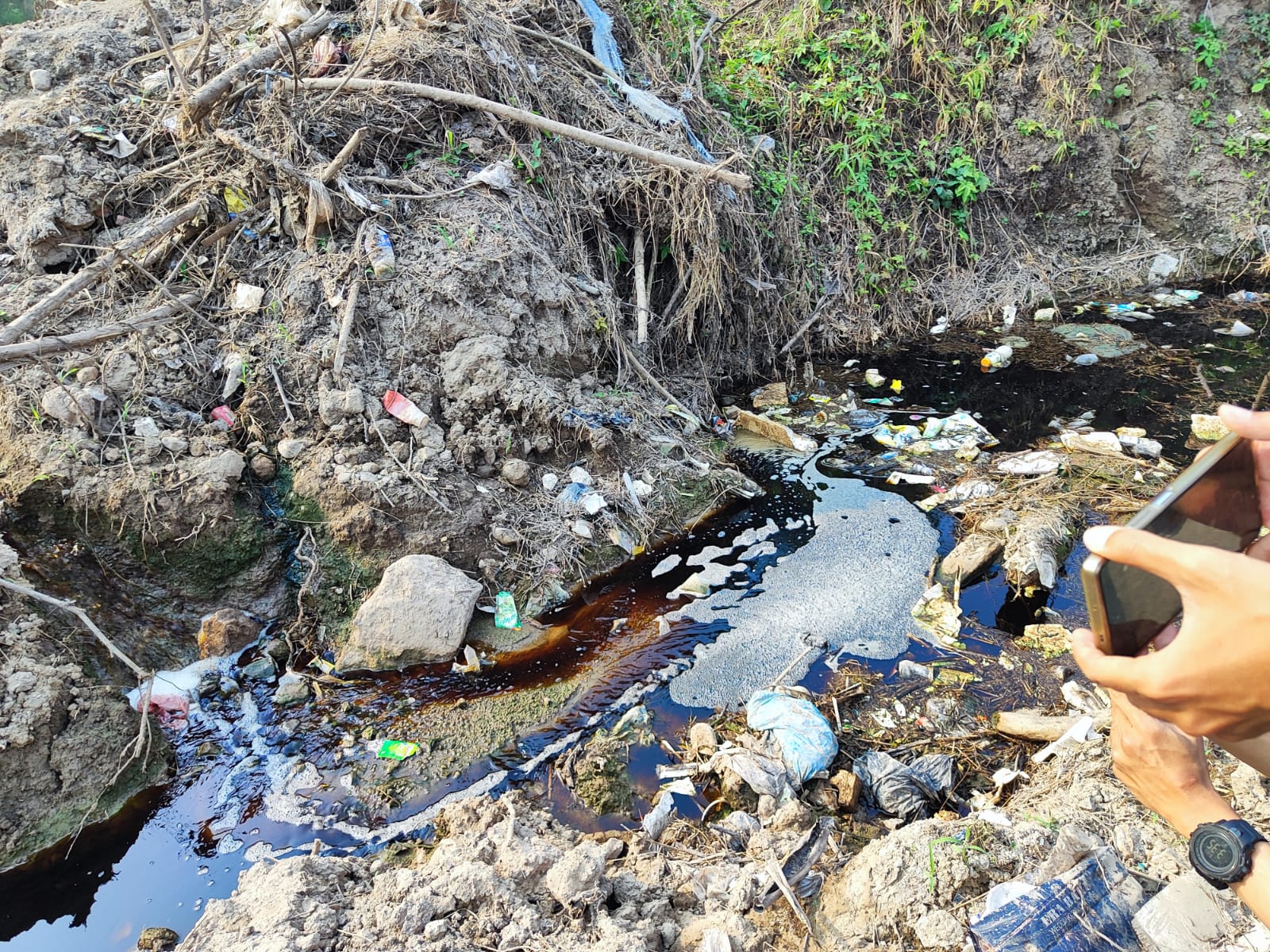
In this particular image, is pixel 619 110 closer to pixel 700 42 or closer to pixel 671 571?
pixel 700 42

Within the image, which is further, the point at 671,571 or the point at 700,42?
the point at 700,42

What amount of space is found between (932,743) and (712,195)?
347 centimetres

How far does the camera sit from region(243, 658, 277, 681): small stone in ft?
10.3

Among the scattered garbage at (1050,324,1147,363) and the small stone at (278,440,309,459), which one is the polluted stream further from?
the scattered garbage at (1050,324,1147,363)

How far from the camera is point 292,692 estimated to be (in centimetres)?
305

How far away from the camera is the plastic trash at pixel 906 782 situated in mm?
2453

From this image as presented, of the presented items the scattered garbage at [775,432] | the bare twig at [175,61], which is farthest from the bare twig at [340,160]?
the scattered garbage at [775,432]

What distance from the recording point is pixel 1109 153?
20.8 feet

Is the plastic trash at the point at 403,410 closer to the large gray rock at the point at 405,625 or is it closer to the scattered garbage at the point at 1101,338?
the large gray rock at the point at 405,625

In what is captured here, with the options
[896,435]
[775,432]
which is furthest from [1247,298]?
[775,432]

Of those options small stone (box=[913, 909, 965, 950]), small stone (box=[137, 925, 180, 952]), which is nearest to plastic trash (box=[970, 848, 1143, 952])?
small stone (box=[913, 909, 965, 950])

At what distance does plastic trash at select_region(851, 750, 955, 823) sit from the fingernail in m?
1.76

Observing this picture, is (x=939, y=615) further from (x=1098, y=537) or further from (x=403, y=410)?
(x=403, y=410)

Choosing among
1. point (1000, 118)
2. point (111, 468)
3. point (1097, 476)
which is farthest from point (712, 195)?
point (111, 468)
